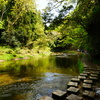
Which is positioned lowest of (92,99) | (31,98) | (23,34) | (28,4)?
(31,98)

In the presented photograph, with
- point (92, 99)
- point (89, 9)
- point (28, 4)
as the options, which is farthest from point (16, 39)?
point (92, 99)

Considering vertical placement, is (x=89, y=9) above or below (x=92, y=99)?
above

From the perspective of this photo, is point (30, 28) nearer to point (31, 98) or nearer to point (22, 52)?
point (22, 52)

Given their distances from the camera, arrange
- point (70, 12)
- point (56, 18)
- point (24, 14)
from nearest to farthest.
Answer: point (56, 18) → point (70, 12) → point (24, 14)

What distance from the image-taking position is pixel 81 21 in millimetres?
7852

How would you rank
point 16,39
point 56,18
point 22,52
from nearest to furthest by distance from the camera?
point 56,18
point 22,52
point 16,39

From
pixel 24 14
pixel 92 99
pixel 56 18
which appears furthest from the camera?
pixel 24 14

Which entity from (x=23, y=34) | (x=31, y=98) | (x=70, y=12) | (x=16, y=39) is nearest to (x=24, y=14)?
(x=23, y=34)

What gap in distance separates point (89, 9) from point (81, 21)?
1.12 m

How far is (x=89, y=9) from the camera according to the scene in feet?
A: 22.7

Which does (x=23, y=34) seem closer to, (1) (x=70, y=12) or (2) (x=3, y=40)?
(2) (x=3, y=40)

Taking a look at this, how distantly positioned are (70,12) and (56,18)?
1574mm

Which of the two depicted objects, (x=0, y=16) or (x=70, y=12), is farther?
(x=0, y=16)

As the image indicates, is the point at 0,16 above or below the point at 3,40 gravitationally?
above
